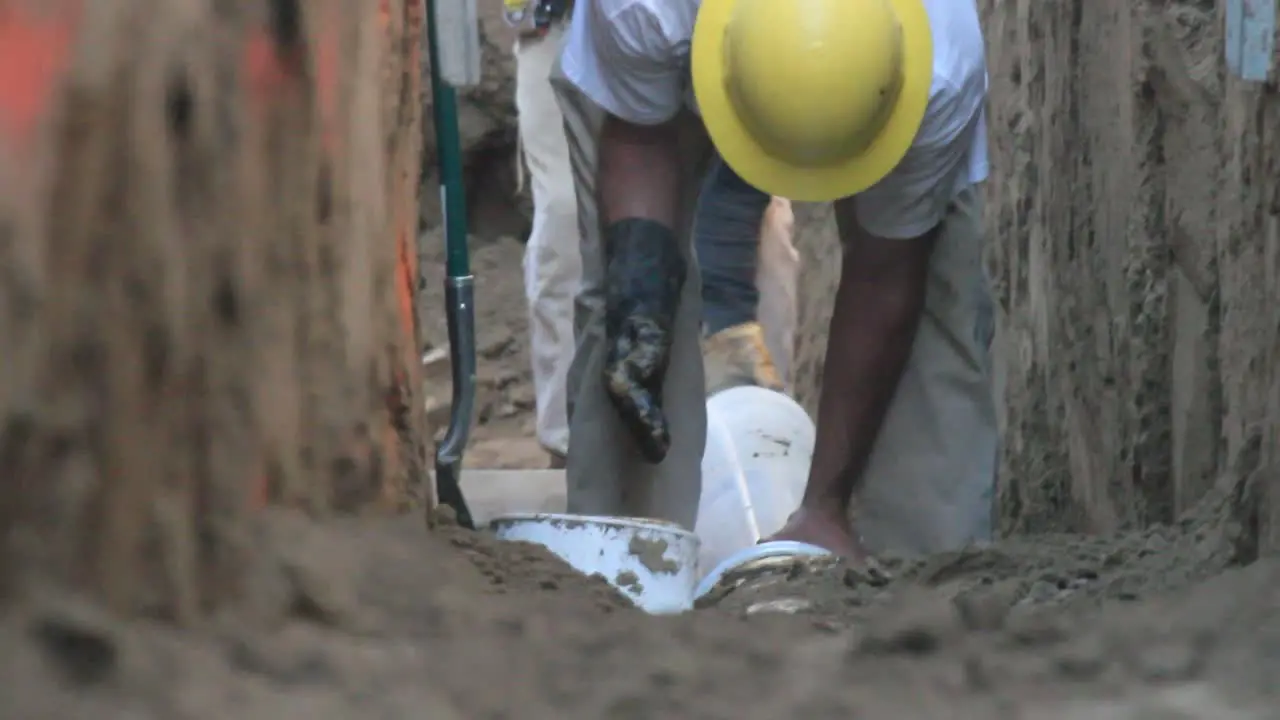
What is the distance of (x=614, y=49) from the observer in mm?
2150

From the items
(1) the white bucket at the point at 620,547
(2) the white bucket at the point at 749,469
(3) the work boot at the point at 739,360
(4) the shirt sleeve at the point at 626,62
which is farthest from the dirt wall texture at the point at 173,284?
(3) the work boot at the point at 739,360

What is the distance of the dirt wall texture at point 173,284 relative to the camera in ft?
A: 2.60

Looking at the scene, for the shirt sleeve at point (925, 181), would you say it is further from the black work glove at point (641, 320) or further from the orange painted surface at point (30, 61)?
the orange painted surface at point (30, 61)

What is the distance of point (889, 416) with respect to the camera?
7.88ft

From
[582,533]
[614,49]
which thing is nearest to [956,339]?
[614,49]

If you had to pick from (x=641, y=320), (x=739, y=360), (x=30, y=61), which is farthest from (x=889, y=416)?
(x=30, y=61)

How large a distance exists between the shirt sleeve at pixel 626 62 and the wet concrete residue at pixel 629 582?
28.6 inches

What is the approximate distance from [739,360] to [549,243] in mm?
502

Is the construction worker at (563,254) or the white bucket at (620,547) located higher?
the construction worker at (563,254)

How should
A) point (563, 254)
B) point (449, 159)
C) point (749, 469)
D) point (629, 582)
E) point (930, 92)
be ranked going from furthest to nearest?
1. point (563, 254)
2. point (749, 469)
3. point (930, 92)
4. point (449, 159)
5. point (629, 582)

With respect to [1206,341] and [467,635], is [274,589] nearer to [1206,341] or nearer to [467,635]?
[467,635]

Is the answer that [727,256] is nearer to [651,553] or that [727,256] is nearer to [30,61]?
[651,553]

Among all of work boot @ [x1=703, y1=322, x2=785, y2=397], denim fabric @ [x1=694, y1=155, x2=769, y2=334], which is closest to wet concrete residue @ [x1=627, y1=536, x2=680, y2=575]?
work boot @ [x1=703, y1=322, x2=785, y2=397]

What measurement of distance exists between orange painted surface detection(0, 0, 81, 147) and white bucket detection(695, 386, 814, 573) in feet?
5.47
